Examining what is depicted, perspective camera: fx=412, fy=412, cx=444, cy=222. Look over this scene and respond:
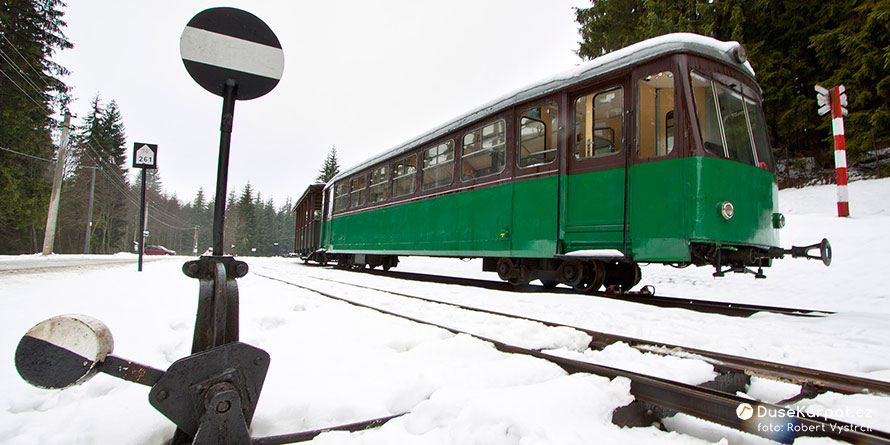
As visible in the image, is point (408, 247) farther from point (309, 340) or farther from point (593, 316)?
point (309, 340)

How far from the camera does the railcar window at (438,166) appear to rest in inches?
335

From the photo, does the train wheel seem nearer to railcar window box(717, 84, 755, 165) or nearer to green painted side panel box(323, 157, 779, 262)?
green painted side panel box(323, 157, 779, 262)

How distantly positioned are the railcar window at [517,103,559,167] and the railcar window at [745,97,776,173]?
2.57 m

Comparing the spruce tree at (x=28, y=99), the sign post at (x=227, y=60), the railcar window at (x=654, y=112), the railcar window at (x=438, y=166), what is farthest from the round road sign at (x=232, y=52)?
the spruce tree at (x=28, y=99)

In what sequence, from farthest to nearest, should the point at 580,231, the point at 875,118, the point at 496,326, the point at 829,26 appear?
the point at 829,26
the point at 875,118
the point at 580,231
the point at 496,326

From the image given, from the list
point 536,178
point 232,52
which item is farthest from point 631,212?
point 232,52

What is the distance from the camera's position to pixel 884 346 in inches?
121

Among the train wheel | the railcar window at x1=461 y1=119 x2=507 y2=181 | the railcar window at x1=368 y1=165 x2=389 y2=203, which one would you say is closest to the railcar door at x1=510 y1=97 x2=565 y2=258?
the railcar window at x1=461 y1=119 x2=507 y2=181

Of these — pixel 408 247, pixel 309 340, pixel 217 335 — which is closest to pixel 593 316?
pixel 309 340

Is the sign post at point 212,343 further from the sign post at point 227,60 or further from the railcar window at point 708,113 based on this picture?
the railcar window at point 708,113

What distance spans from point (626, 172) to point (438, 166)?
4344 millimetres

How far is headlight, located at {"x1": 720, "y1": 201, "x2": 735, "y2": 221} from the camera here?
4887 millimetres

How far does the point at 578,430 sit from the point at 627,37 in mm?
23076

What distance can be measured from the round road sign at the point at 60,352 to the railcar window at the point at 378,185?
984cm
